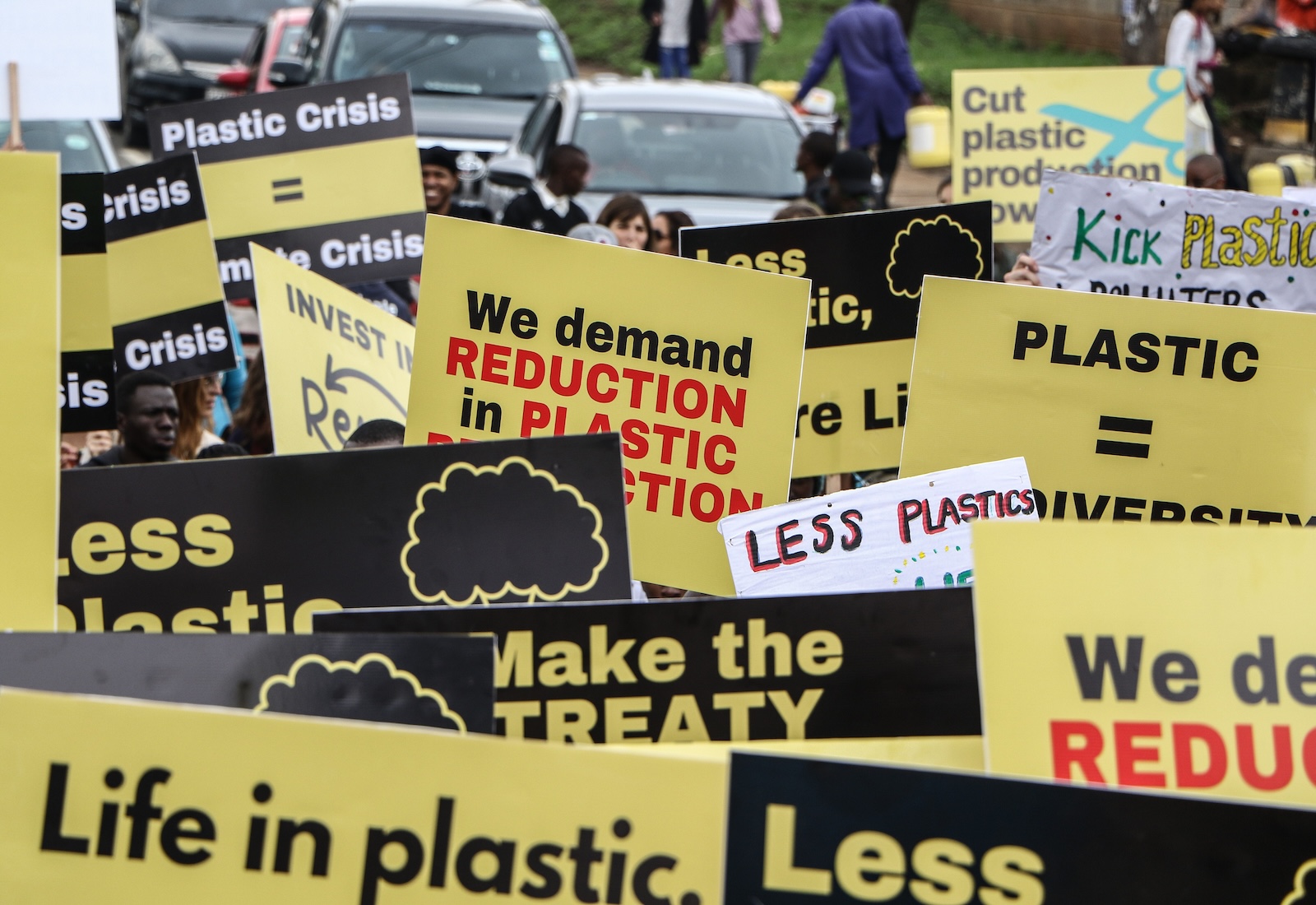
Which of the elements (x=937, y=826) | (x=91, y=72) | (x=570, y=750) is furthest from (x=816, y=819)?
(x=91, y=72)

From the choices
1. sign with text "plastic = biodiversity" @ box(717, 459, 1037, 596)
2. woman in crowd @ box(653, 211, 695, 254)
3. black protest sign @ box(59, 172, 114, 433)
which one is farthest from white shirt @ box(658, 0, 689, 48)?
sign with text "plastic = biodiversity" @ box(717, 459, 1037, 596)

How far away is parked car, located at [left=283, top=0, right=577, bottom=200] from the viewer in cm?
1215

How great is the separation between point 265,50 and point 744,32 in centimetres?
460

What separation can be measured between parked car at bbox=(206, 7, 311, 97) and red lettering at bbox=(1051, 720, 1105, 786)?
1291 centimetres

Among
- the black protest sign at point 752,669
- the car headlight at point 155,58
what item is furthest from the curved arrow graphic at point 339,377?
the car headlight at point 155,58

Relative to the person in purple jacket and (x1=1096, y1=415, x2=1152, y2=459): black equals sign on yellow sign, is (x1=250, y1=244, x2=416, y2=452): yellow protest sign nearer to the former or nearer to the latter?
(x1=1096, y1=415, x2=1152, y2=459): black equals sign on yellow sign

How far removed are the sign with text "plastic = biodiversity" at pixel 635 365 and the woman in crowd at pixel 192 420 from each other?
207 centimetres

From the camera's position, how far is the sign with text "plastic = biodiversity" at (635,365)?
13.7 feet

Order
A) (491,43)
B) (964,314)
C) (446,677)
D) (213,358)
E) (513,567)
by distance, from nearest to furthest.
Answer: (446,677) → (513,567) → (964,314) → (213,358) → (491,43)

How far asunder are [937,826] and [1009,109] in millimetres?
6535

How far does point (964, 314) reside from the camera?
409 centimetres

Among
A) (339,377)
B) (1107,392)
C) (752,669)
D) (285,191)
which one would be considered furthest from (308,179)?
(752,669)

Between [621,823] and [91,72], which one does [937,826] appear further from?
[91,72]

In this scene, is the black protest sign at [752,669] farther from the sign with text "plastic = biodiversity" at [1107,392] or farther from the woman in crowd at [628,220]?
the woman in crowd at [628,220]
